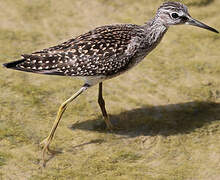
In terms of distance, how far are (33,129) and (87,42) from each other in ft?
6.71

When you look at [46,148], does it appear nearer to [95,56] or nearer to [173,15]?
[95,56]

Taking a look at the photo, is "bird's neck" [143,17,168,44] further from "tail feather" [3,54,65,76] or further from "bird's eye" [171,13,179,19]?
"tail feather" [3,54,65,76]

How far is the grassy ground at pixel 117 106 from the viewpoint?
28.6 ft

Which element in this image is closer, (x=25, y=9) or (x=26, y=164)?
(x=26, y=164)

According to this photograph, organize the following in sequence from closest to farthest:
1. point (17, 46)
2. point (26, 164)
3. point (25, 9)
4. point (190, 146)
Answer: point (26, 164) < point (190, 146) < point (17, 46) < point (25, 9)

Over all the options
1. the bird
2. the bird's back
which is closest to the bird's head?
the bird

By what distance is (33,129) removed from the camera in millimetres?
9570

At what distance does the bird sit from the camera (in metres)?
9.07

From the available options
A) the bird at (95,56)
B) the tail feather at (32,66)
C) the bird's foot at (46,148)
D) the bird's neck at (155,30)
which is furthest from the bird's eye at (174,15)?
the bird's foot at (46,148)

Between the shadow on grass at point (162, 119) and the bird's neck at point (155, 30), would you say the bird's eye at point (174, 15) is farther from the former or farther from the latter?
the shadow on grass at point (162, 119)

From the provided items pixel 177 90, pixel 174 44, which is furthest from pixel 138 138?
pixel 174 44

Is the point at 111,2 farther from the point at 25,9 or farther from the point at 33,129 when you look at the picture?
the point at 33,129

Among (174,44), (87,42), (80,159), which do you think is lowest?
(80,159)

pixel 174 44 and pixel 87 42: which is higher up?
pixel 87 42
